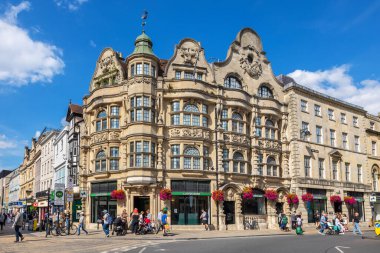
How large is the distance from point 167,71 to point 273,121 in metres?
12.5

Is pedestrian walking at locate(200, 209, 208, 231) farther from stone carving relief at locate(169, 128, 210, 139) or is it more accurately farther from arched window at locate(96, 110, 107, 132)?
arched window at locate(96, 110, 107, 132)

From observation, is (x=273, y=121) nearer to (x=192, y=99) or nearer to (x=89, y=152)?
(x=192, y=99)

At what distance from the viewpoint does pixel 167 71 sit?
118ft

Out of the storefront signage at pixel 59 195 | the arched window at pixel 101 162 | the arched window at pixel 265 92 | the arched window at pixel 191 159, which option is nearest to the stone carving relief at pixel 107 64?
the arched window at pixel 101 162

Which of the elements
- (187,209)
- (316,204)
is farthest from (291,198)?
(187,209)

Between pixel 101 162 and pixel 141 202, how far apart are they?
540 centimetres

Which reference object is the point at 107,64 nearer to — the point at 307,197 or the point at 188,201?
the point at 188,201

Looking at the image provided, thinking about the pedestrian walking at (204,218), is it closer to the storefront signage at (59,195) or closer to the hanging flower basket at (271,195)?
the hanging flower basket at (271,195)

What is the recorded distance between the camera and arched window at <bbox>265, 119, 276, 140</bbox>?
1597 inches

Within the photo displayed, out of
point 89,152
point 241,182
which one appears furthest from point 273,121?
point 89,152

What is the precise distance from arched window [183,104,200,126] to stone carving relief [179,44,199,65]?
4.23 metres

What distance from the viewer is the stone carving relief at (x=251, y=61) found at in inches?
1585

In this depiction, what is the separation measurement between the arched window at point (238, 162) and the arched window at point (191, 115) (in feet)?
15.9

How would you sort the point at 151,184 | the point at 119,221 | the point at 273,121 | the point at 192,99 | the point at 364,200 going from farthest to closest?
the point at 364,200 → the point at 273,121 → the point at 192,99 → the point at 151,184 → the point at 119,221
